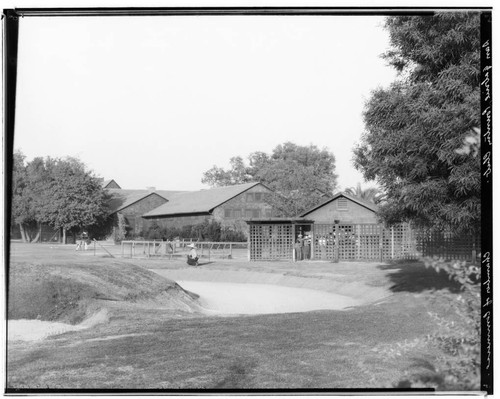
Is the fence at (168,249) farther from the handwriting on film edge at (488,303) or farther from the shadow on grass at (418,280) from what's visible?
the handwriting on film edge at (488,303)

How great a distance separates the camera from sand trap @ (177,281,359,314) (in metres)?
14.9

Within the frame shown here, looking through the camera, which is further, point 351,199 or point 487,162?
point 351,199

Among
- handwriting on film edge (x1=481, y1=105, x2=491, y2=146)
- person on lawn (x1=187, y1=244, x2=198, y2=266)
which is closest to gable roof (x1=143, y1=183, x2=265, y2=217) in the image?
person on lawn (x1=187, y1=244, x2=198, y2=266)

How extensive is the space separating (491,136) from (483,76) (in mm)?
742

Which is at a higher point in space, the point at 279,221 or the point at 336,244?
the point at 279,221

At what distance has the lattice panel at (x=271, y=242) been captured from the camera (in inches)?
945

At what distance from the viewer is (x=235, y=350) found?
9508 millimetres

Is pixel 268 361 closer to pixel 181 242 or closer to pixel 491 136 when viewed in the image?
pixel 491 136

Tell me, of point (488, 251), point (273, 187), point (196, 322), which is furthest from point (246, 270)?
point (488, 251)

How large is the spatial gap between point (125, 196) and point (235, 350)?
884cm

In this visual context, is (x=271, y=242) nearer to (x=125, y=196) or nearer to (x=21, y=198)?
(x=125, y=196)

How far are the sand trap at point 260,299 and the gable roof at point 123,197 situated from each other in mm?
2624

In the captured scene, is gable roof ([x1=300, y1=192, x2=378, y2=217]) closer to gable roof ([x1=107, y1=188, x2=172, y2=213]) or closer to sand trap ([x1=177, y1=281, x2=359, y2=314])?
sand trap ([x1=177, y1=281, x2=359, y2=314])

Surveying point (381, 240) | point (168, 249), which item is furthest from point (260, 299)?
point (381, 240)
